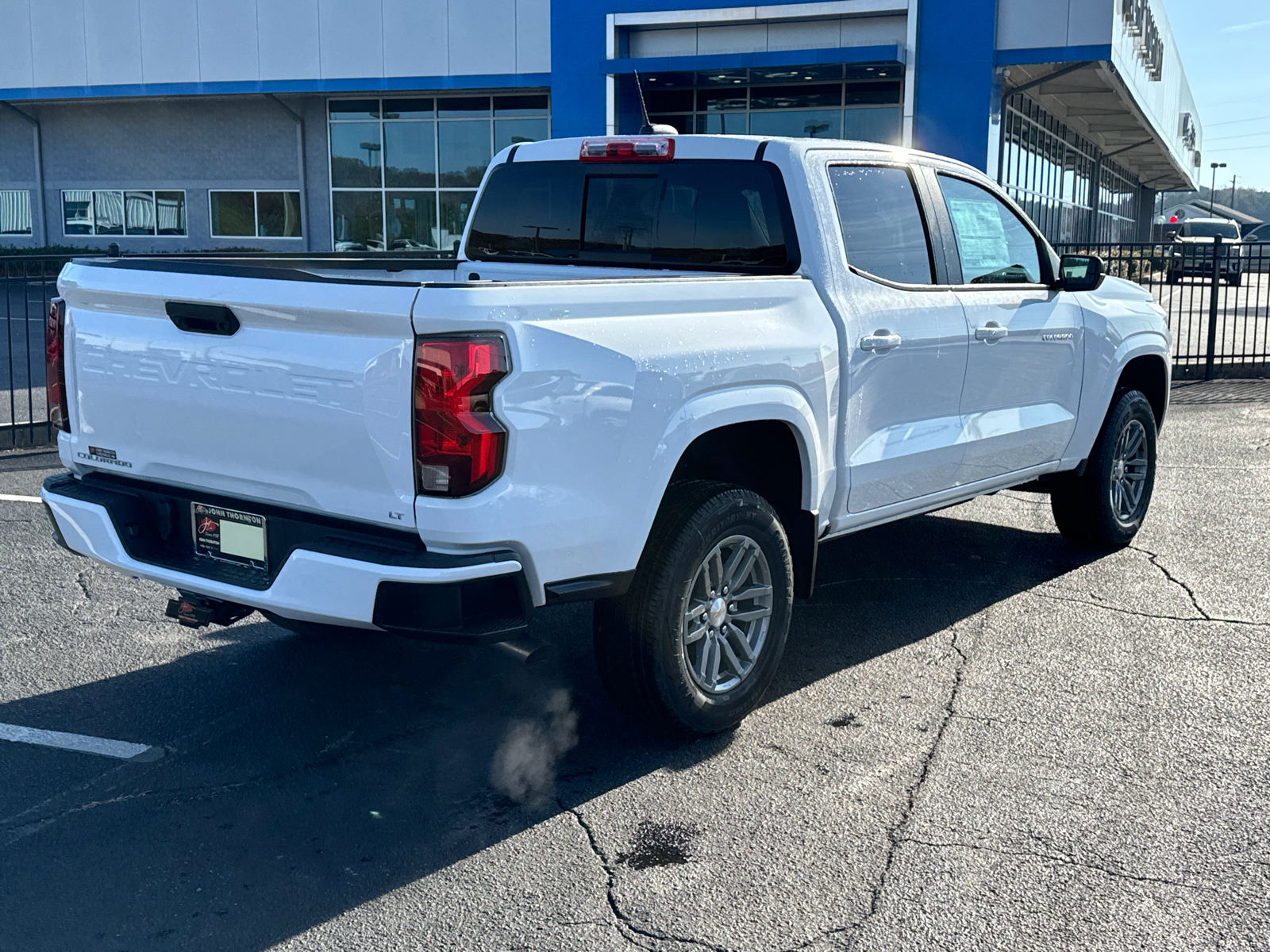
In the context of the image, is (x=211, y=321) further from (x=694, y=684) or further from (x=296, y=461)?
(x=694, y=684)

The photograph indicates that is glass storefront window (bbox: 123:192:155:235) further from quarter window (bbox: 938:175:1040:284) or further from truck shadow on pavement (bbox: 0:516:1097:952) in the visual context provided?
quarter window (bbox: 938:175:1040:284)

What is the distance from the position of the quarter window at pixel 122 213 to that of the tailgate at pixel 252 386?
108 feet

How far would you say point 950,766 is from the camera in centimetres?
420

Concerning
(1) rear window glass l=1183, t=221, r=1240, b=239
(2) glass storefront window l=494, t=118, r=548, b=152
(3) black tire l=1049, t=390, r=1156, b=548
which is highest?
(2) glass storefront window l=494, t=118, r=548, b=152

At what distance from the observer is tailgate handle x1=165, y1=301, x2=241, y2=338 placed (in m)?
3.79

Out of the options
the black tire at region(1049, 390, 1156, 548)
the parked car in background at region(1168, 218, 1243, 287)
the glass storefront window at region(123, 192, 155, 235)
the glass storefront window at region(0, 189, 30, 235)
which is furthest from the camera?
the glass storefront window at region(0, 189, 30, 235)

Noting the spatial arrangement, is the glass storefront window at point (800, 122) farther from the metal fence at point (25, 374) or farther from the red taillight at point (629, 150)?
the red taillight at point (629, 150)

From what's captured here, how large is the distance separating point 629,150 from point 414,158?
2773 cm

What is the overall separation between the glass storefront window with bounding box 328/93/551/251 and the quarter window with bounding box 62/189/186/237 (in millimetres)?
5059

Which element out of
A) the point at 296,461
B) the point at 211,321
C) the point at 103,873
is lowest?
the point at 103,873

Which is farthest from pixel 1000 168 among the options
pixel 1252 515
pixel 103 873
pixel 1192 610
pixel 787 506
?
pixel 103 873

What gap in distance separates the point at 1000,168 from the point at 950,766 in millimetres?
21705

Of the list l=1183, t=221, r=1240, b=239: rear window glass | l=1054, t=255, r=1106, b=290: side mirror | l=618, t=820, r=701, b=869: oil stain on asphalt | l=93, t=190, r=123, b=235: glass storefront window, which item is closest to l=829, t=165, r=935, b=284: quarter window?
l=1054, t=255, r=1106, b=290: side mirror

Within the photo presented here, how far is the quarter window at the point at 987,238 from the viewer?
18.6 feet
